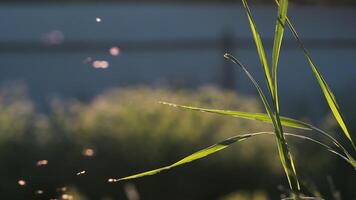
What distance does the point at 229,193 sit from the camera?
4.59m

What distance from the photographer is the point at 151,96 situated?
554 centimetres

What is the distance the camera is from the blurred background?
4508mm

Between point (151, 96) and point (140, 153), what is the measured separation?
0.93m

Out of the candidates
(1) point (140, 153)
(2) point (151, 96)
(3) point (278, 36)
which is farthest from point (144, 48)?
(3) point (278, 36)

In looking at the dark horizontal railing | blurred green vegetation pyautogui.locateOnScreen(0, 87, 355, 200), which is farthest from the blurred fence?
blurred green vegetation pyautogui.locateOnScreen(0, 87, 355, 200)

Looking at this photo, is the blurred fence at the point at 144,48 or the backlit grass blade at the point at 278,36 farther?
the blurred fence at the point at 144,48

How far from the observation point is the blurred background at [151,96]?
14.8 feet

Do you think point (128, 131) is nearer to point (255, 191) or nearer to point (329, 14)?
point (255, 191)

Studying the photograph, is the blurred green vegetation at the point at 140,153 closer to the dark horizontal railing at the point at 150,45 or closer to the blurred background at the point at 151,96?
the blurred background at the point at 151,96

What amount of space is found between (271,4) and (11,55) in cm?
371

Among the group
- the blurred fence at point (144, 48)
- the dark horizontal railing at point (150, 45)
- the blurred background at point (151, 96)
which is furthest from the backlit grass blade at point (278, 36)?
the dark horizontal railing at point (150, 45)

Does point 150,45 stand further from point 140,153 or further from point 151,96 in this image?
point 140,153

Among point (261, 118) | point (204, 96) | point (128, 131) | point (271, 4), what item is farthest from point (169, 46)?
point (261, 118)

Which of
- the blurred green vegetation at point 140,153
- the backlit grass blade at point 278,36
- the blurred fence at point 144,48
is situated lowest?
the backlit grass blade at point 278,36
